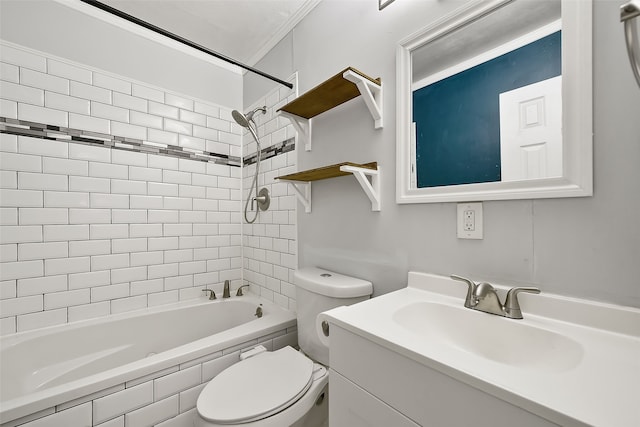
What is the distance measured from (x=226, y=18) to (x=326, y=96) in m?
1.04

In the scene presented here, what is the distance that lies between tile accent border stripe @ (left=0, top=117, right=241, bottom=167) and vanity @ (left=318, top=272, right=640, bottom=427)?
1799mm

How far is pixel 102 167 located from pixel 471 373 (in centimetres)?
216

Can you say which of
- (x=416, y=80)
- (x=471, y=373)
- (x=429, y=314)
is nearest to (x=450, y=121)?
(x=416, y=80)

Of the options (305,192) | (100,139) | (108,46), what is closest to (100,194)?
(100,139)

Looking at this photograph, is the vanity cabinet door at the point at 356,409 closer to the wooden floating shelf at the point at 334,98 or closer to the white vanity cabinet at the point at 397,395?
the white vanity cabinet at the point at 397,395

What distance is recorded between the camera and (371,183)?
1247 mm

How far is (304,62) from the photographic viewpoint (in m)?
1.68

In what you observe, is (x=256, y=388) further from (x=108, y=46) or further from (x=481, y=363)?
(x=108, y=46)

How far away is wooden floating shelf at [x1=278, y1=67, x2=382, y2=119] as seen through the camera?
1.20 metres

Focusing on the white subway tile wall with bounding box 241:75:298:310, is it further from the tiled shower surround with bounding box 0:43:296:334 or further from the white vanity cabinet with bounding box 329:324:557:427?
the white vanity cabinet with bounding box 329:324:557:427

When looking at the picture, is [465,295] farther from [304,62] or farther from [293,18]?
[293,18]

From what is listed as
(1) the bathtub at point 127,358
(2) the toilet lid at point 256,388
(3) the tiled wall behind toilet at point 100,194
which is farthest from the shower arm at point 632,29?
(3) the tiled wall behind toilet at point 100,194

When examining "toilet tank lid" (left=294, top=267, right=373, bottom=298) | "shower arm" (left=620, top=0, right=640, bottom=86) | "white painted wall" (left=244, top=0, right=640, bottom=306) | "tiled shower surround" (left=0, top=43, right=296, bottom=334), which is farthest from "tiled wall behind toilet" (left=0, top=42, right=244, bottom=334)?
"shower arm" (left=620, top=0, right=640, bottom=86)

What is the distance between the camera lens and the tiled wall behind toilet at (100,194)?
145 cm
